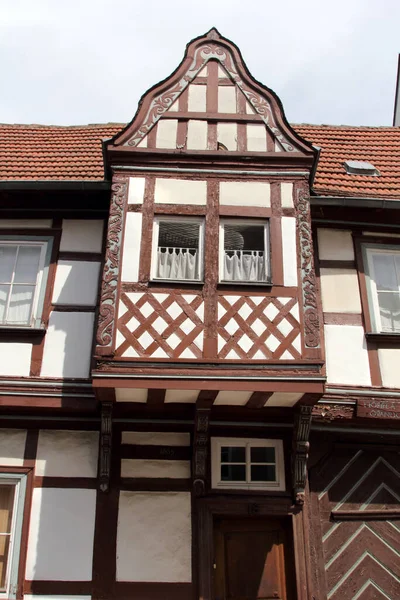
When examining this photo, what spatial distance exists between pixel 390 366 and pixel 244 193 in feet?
10.2

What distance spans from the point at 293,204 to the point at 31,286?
3.90m

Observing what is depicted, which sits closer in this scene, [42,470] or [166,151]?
[42,470]

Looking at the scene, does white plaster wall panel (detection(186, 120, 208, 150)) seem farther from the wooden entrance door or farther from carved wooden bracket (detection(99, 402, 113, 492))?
the wooden entrance door

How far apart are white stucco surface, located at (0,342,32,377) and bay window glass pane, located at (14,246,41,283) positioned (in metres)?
1.05

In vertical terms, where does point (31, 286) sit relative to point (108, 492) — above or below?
above

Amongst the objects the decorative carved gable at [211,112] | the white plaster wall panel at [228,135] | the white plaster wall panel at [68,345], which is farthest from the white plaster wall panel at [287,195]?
the white plaster wall panel at [68,345]

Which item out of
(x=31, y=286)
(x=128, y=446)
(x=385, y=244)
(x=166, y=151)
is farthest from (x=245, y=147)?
(x=128, y=446)

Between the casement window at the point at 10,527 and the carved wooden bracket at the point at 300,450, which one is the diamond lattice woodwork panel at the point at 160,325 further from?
the casement window at the point at 10,527

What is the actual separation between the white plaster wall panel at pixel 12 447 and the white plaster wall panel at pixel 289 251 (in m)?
4.01

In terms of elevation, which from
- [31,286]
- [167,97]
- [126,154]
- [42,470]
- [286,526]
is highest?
[167,97]

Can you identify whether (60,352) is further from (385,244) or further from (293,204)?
(385,244)

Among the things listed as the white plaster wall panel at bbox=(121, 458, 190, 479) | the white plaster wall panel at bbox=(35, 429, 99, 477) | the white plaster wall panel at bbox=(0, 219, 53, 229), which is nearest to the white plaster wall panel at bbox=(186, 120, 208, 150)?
the white plaster wall panel at bbox=(0, 219, 53, 229)

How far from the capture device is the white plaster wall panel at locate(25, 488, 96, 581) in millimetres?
7664

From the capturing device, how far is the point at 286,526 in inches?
320
